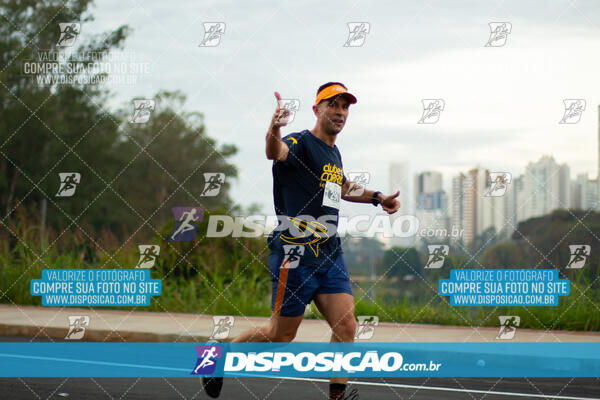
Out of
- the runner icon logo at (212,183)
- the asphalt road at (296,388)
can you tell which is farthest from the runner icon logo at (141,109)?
the asphalt road at (296,388)

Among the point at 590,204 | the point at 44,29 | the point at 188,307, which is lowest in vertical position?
the point at 188,307

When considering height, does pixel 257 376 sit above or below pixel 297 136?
below

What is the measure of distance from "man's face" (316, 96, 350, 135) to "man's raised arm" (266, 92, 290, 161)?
0.37 meters

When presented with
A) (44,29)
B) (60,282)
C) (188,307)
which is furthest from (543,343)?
(44,29)

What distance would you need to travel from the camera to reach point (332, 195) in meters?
5.44

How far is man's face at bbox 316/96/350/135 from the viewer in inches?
215

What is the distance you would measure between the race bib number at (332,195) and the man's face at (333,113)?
0.37m

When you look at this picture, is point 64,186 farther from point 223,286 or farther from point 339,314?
point 339,314

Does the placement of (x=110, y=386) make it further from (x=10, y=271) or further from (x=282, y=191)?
(x=10, y=271)

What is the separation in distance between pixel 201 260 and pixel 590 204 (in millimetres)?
6518

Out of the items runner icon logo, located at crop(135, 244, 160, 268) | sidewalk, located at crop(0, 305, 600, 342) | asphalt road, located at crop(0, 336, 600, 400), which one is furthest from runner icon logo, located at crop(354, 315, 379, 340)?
runner icon logo, located at crop(135, 244, 160, 268)

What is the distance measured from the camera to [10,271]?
50.7ft

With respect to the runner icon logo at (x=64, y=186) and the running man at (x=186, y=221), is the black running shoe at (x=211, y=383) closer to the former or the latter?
the runner icon logo at (x=64, y=186)

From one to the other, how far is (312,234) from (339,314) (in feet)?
1.81
